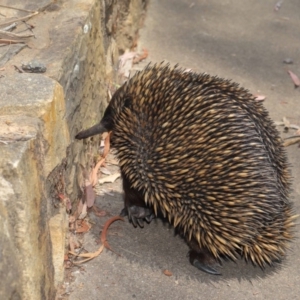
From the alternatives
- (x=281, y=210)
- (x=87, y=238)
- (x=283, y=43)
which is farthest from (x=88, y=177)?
(x=283, y=43)

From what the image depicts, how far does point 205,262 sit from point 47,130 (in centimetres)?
113

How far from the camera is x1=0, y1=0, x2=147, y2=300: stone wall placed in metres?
2.26

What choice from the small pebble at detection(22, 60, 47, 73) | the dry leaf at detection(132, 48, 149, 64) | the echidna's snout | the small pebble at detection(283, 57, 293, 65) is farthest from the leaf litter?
the small pebble at detection(283, 57, 293, 65)

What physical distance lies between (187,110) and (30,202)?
1045mm

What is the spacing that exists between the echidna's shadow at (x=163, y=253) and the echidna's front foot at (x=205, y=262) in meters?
0.02

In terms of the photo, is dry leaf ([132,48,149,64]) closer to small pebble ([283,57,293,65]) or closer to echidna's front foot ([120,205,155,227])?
small pebble ([283,57,293,65])

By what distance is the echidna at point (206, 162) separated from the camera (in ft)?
9.91

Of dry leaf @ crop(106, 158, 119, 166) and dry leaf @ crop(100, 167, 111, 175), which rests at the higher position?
dry leaf @ crop(100, 167, 111, 175)

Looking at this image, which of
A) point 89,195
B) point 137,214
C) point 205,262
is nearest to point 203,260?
→ point 205,262

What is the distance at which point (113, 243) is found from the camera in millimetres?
3395

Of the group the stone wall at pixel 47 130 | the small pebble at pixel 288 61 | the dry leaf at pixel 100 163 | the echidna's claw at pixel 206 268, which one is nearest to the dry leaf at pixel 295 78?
the small pebble at pixel 288 61

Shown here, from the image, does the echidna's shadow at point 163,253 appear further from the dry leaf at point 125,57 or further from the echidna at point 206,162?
the dry leaf at point 125,57

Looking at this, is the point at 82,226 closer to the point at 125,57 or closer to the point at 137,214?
the point at 137,214

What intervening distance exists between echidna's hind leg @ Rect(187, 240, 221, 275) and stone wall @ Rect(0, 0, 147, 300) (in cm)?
65
